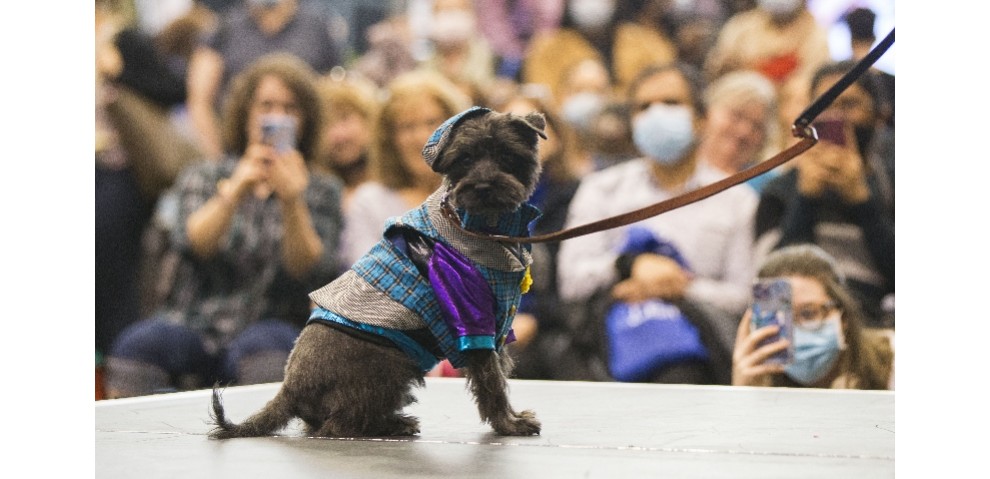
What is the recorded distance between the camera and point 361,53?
7.18 metres

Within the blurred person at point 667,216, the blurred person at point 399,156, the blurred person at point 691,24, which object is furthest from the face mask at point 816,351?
the blurred person at point 399,156

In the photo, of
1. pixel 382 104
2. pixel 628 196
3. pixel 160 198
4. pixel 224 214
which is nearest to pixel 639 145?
pixel 628 196

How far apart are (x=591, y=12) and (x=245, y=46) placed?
2462mm

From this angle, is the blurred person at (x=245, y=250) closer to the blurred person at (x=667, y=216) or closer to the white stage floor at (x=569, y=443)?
the blurred person at (x=667, y=216)


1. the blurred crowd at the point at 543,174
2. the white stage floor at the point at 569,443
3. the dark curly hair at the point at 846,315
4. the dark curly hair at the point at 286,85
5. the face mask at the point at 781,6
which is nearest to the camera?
the white stage floor at the point at 569,443

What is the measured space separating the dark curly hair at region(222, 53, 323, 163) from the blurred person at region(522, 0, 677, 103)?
1.47m

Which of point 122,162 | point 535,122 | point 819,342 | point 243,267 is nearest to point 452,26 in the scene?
point 243,267

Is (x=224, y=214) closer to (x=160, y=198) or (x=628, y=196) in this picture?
(x=160, y=198)

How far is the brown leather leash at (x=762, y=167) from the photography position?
264cm

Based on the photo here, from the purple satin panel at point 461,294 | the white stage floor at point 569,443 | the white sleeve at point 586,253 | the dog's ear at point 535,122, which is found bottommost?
the white stage floor at point 569,443

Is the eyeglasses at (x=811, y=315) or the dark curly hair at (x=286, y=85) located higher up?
the dark curly hair at (x=286, y=85)

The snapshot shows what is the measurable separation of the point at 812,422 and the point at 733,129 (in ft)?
9.57

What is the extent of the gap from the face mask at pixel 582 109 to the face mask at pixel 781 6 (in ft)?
3.64

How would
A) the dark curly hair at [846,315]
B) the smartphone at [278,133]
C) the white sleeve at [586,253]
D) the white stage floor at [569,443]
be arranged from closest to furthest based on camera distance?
the white stage floor at [569,443], the dark curly hair at [846,315], the white sleeve at [586,253], the smartphone at [278,133]
